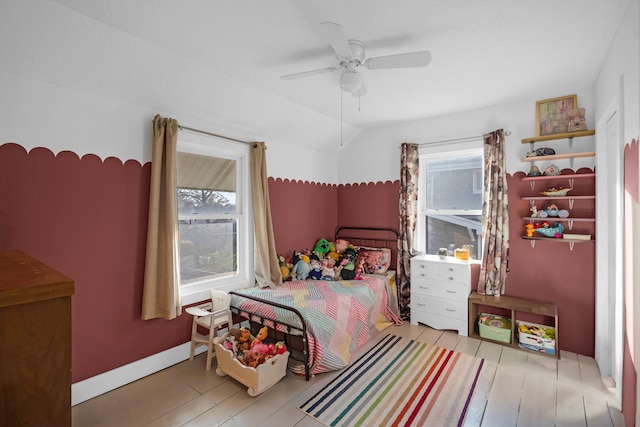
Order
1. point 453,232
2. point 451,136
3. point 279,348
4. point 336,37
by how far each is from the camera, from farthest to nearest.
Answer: point 453,232, point 451,136, point 279,348, point 336,37

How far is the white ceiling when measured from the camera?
1.81m

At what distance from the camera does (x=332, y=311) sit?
2.88 meters

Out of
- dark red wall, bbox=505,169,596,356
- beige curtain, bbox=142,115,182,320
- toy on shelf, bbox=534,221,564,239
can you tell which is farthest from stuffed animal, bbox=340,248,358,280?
toy on shelf, bbox=534,221,564,239

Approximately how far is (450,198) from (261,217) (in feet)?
7.65

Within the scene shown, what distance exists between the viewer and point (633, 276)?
1820 mm

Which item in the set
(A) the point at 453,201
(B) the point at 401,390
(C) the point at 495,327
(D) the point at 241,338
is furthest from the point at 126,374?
(A) the point at 453,201

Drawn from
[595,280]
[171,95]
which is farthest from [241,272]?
[595,280]

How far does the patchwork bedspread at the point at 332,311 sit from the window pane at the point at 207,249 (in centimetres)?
38

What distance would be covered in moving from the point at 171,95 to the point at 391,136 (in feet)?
9.06

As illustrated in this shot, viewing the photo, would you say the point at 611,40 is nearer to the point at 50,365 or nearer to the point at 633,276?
the point at 633,276

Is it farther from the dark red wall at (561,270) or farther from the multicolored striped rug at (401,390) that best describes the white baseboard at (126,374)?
the dark red wall at (561,270)

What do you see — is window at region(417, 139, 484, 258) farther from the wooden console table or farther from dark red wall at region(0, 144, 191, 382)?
dark red wall at region(0, 144, 191, 382)

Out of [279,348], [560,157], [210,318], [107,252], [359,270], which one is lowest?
[279,348]

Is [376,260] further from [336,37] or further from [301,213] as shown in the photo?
[336,37]
